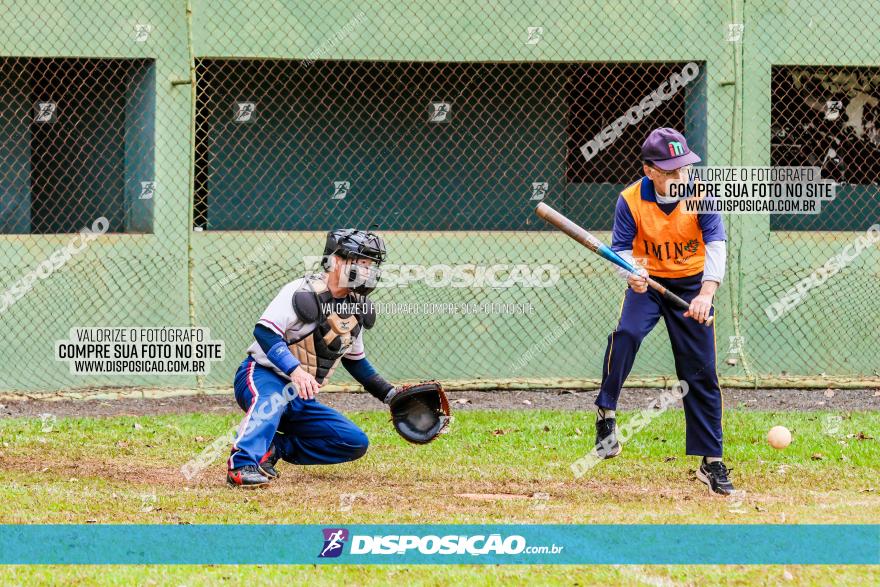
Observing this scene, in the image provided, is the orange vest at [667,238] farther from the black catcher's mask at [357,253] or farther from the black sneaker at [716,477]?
the black catcher's mask at [357,253]

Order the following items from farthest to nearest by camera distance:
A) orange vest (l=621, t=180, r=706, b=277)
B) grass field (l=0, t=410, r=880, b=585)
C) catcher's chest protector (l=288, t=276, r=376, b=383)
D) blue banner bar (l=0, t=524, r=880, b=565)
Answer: orange vest (l=621, t=180, r=706, b=277)
catcher's chest protector (l=288, t=276, r=376, b=383)
blue banner bar (l=0, t=524, r=880, b=565)
grass field (l=0, t=410, r=880, b=585)

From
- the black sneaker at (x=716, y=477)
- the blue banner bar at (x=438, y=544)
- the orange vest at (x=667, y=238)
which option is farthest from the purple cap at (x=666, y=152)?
the blue banner bar at (x=438, y=544)

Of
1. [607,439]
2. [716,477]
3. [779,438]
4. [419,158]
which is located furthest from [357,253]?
[419,158]

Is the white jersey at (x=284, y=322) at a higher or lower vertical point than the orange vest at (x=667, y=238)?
lower

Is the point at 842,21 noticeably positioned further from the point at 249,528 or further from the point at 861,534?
the point at 249,528

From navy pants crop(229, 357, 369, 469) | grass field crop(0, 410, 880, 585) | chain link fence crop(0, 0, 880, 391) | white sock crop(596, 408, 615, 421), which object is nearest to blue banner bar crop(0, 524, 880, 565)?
grass field crop(0, 410, 880, 585)

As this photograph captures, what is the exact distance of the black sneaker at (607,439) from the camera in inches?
A: 273

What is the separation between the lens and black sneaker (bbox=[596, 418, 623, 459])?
6941mm

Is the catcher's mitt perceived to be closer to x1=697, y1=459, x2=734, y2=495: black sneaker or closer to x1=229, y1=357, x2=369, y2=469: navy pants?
x1=229, y1=357, x2=369, y2=469: navy pants

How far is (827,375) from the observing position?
11547mm

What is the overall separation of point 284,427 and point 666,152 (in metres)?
2.54

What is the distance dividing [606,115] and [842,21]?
2383 mm

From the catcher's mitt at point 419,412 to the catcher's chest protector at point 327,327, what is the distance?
15.3 inches

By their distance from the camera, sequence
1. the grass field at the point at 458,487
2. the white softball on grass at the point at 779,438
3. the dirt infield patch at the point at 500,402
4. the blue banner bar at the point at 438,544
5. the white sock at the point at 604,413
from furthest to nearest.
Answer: the dirt infield patch at the point at 500,402, the white softball on grass at the point at 779,438, the white sock at the point at 604,413, the blue banner bar at the point at 438,544, the grass field at the point at 458,487
